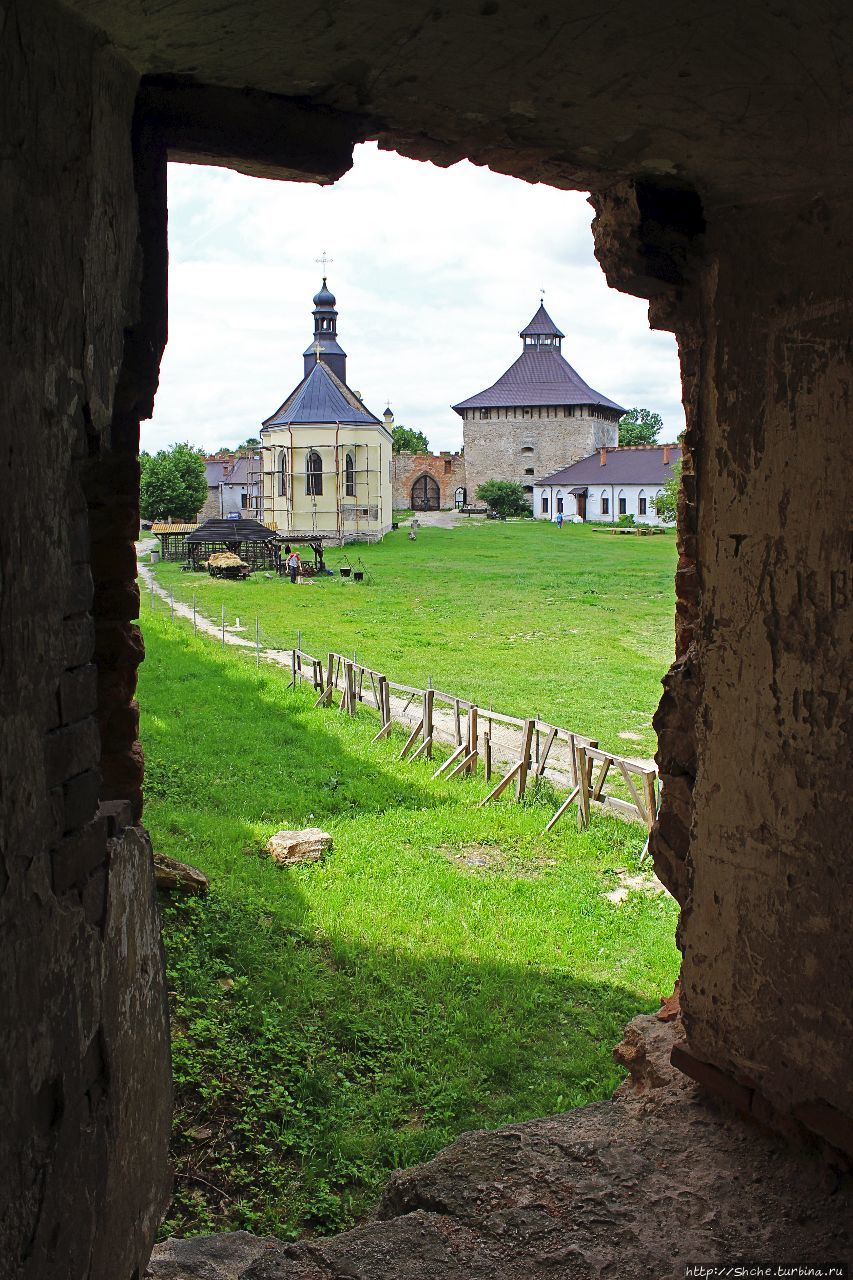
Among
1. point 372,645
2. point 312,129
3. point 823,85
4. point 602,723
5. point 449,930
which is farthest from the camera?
point 372,645

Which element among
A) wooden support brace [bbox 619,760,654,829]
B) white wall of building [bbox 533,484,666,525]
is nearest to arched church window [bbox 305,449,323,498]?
white wall of building [bbox 533,484,666,525]

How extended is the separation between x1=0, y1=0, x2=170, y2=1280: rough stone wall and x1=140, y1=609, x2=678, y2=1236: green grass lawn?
173 centimetres

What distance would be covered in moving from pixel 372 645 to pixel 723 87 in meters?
16.9

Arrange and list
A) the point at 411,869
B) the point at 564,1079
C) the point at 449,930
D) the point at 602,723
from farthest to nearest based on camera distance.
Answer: the point at 602,723 → the point at 411,869 → the point at 449,930 → the point at 564,1079

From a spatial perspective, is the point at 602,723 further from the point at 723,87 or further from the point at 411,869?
the point at 723,87

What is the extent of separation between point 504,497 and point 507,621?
128ft

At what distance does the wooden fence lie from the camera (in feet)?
31.0

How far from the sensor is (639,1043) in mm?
3775

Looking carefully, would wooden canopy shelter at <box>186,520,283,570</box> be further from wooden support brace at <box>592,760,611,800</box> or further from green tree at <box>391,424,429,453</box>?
green tree at <box>391,424,429,453</box>

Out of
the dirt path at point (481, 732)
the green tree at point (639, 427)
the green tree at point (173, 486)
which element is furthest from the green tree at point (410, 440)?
the dirt path at point (481, 732)

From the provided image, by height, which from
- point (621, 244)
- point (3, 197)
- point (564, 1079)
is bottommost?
point (564, 1079)

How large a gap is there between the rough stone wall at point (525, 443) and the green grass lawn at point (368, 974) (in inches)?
2100

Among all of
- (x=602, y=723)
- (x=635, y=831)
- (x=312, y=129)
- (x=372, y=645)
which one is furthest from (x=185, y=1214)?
(x=372, y=645)

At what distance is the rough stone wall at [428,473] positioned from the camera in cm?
6675
